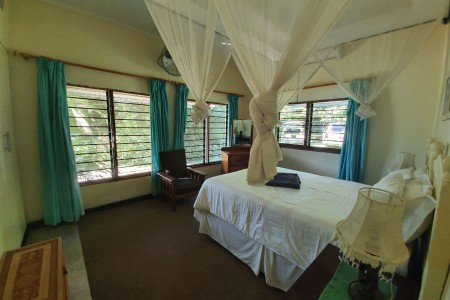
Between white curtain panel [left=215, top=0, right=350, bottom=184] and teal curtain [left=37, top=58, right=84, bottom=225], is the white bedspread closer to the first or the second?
white curtain panel [left=215, top=0, right=350, bottom=184]

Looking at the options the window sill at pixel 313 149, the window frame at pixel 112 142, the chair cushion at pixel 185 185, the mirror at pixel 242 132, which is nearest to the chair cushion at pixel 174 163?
the chair cushion at pixel 185 185

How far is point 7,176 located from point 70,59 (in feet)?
5.32

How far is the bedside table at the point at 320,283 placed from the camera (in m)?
0.91

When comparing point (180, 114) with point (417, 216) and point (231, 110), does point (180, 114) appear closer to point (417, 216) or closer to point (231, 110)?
point (231, 110)

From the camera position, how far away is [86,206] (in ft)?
9.27

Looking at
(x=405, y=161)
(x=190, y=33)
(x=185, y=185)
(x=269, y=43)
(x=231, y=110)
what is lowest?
(x=185, y=185)

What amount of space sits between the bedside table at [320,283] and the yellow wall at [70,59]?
3003 mm

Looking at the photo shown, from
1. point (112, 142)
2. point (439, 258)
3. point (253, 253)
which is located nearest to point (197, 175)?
point (112, 142)

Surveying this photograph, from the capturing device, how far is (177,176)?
3488 millimetres

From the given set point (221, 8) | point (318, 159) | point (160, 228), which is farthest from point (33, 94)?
point (318, 159)

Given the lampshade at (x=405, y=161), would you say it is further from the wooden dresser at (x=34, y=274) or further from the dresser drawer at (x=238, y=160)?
the wooden dresser at (x=34, y=274)

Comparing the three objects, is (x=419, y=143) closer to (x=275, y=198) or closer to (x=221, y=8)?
(x=275, y=198)

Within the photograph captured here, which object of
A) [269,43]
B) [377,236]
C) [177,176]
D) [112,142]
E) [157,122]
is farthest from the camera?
[177,176]

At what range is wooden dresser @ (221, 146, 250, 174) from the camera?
4023 millimetres
